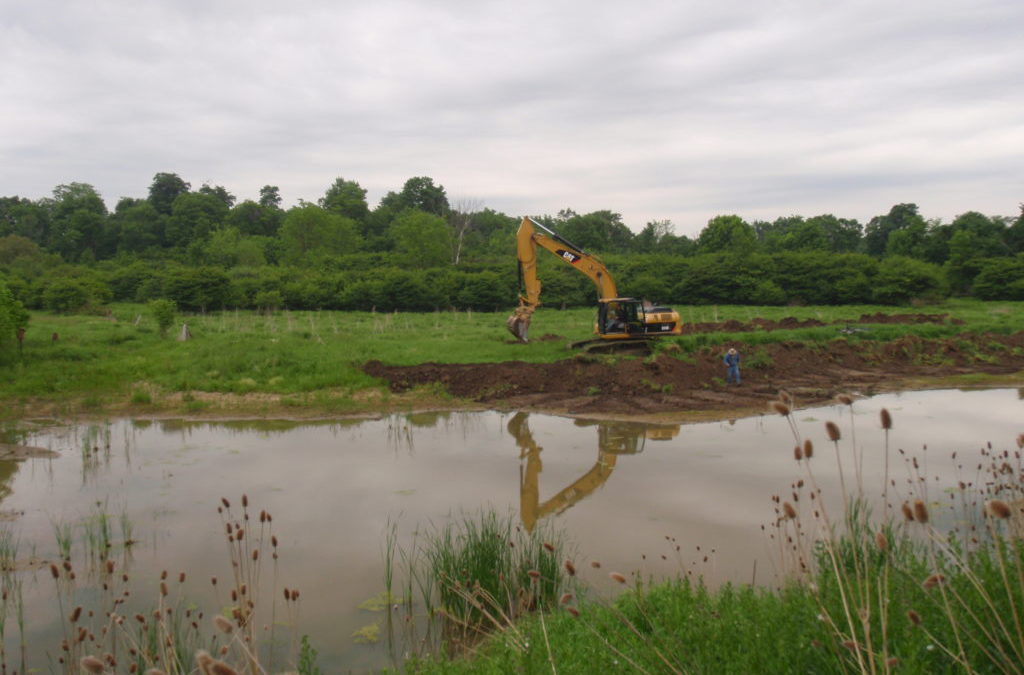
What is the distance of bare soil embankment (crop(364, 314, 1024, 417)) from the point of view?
17.4 meters

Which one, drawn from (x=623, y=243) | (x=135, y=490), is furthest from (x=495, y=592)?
(x=623, y=243)

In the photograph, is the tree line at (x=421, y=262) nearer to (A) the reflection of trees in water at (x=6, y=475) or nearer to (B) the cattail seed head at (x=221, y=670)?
(A) the reflection of trees in water at (x=6, y=475)

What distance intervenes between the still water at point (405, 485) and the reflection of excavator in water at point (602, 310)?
24.9 feet

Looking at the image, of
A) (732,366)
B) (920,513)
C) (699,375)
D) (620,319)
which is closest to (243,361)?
(620,319)

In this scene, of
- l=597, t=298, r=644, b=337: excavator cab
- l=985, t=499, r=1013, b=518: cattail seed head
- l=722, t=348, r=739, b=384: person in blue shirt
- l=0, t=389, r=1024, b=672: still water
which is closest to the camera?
l=985, t=499, r=1013, b=518: cattail seed head

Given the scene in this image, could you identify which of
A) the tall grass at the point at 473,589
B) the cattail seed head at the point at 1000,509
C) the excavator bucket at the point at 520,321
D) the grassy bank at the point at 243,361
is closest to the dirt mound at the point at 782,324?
the grassy bank at the point at 243,361

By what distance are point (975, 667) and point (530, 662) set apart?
2.41 meters

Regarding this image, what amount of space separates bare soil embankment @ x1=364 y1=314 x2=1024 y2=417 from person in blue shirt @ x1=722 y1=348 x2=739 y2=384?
321 millimetres

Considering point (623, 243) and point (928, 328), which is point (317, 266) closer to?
point (623, 243)

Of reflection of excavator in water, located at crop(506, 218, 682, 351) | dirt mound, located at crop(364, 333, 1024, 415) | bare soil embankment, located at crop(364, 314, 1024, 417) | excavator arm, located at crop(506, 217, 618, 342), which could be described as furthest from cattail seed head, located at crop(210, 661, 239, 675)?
excavator arm, located at crop(506, 217, 618, 342)

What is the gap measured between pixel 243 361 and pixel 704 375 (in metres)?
13.7

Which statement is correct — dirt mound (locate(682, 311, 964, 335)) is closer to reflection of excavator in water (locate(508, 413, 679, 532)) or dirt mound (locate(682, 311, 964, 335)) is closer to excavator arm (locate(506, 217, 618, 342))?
excavator arm (locate(506, 217, 618, 342))

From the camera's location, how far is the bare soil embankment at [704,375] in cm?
1741

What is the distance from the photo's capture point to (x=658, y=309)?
24.3 metres
